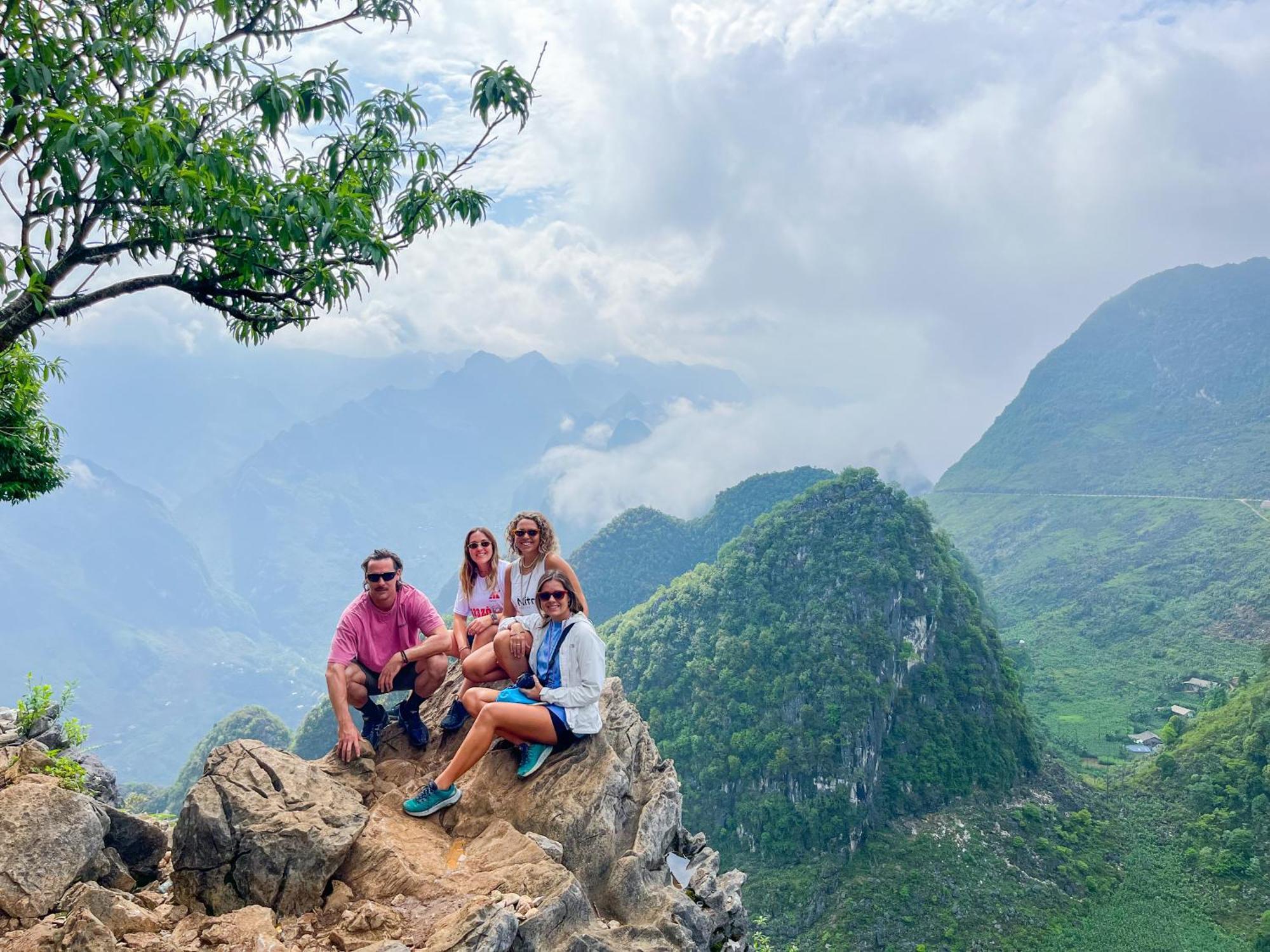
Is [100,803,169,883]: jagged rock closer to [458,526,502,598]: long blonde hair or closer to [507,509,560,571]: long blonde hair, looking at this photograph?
[458,526,502,598]: long blonde hair

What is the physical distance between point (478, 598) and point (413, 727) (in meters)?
1.47

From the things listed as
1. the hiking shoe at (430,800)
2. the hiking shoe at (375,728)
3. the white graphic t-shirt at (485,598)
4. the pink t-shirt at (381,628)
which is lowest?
the hiking shoe at (430,800)

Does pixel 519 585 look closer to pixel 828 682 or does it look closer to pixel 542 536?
pixel 542 536

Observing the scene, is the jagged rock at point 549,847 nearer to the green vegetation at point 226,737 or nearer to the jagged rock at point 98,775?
the jagged rock at point 98,775

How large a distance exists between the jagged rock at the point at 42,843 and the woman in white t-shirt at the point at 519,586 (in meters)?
3.14

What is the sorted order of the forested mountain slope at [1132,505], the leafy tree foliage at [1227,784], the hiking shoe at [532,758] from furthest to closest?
the forested mountain slope at [1132,505] → the leafy tree foliage at [1227,784] → the hiking shoe at [532,758]

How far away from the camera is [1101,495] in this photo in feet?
433

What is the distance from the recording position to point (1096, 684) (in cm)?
7850

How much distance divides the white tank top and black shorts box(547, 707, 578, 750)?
4.01ft

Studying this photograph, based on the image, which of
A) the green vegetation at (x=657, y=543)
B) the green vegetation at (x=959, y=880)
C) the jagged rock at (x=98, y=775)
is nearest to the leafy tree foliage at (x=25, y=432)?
the jagged rock at (x=98, y=775)

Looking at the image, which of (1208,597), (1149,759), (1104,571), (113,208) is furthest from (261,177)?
(1104,571)

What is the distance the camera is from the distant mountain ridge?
13025 cm

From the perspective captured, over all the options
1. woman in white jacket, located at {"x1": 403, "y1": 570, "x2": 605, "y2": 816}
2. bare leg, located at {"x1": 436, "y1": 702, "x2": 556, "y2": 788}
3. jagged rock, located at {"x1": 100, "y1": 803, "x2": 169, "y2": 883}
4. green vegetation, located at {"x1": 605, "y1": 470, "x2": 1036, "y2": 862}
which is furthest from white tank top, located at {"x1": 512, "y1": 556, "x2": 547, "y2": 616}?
green vegetation, located at {"x1": 605, "y1": 470, "x2": 1036, "y2": 862}

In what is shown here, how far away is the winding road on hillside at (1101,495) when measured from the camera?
349 feet
